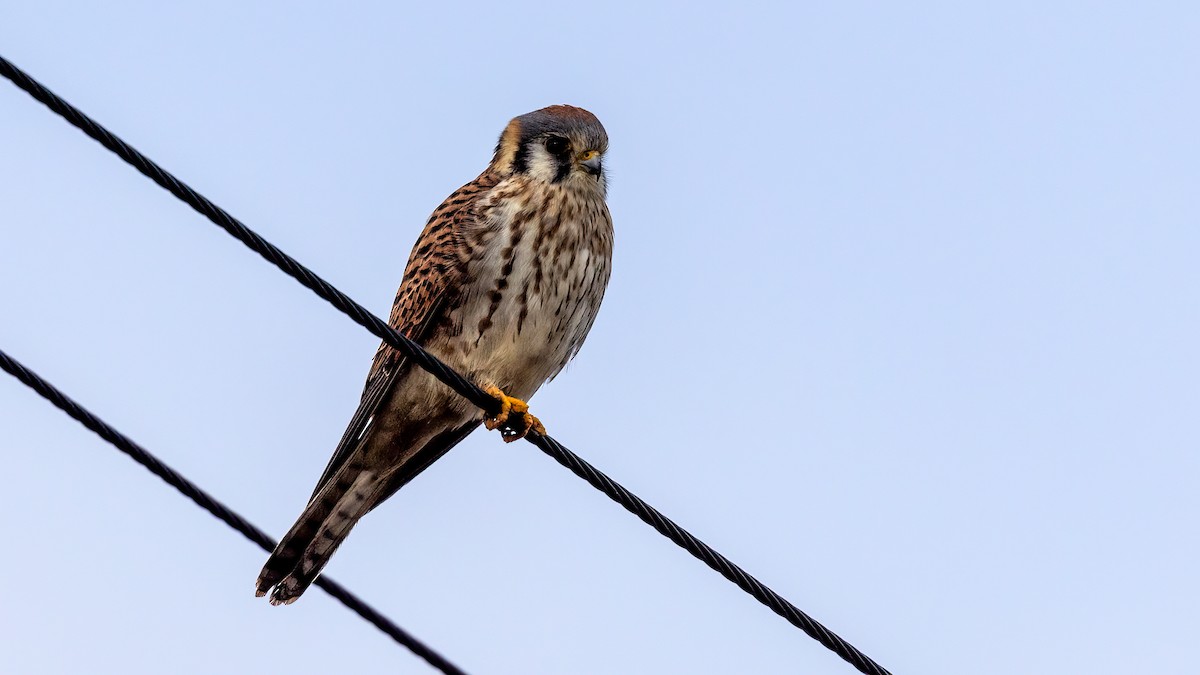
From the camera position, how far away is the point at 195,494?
10.7 feet

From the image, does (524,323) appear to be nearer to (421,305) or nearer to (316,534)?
(421,305)

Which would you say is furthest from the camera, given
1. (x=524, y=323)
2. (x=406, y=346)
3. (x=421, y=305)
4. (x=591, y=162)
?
(x=591, y=162)

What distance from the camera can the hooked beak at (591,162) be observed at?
5137mm

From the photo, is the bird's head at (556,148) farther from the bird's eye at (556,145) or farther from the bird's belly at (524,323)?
the bird's belly at (524,323)

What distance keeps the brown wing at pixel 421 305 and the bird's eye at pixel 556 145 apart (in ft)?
0.81

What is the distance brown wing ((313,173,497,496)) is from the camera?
4789 mm

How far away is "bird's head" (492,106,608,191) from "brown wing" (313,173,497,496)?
17 cm

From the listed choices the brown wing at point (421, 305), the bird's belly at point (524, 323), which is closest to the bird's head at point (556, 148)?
the brown wing at point (421, 305)

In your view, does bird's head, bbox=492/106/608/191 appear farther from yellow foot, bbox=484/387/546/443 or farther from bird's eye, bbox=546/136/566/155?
yellow foot, bbox=484/387/546/443

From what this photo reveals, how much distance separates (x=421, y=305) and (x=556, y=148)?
0.80 meters

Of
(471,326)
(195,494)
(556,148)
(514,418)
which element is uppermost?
(556,148)

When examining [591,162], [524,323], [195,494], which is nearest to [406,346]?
[195,494]

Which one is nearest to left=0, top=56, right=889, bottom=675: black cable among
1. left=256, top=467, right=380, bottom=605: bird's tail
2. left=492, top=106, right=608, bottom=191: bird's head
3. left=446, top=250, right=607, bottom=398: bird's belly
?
left=446, top=250, right=607, bottom=398: bird's belly

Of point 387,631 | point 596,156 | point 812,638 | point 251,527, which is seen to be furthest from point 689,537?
point 596,156
